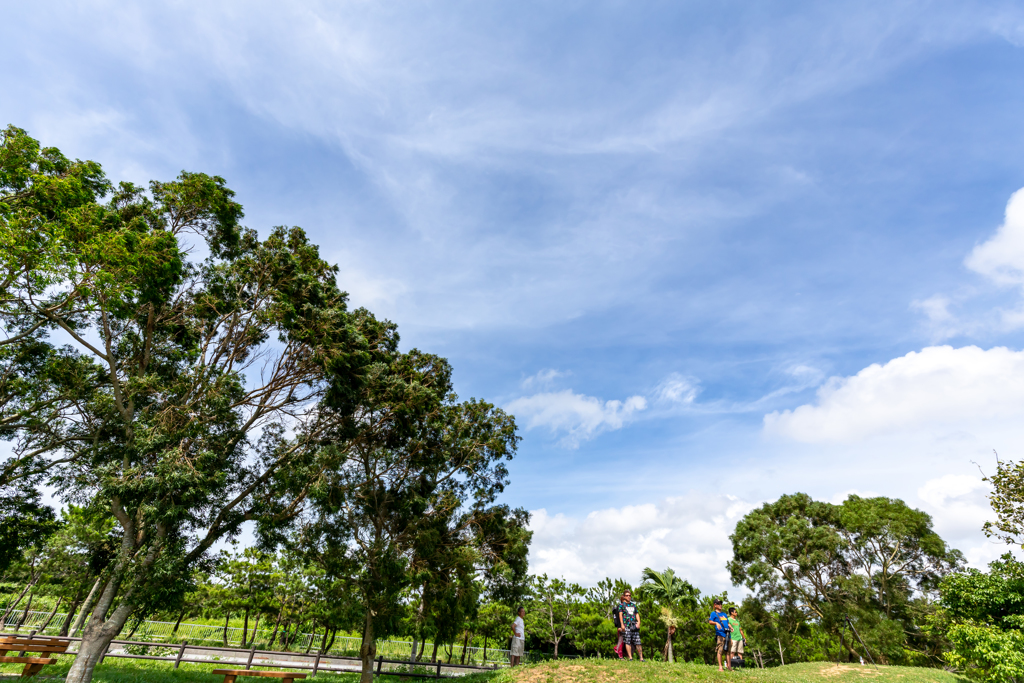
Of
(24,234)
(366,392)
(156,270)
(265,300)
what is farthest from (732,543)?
(24,234)

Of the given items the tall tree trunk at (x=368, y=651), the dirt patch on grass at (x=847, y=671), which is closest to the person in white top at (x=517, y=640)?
the tall tree trunk at (x=368, y=651)

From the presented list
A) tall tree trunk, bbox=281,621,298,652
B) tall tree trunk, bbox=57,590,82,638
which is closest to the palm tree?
tall tree trunk, bbox=281,621,298,652

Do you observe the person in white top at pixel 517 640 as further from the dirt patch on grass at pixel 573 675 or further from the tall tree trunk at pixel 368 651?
the tall tree trunk at pixel 368 651

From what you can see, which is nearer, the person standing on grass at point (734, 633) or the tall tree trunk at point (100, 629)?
the tall tree trunk at point (100, 629)

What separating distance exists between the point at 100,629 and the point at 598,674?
13.8m

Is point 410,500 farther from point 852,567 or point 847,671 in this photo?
A: point 852,567

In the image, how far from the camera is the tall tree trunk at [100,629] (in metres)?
12.9

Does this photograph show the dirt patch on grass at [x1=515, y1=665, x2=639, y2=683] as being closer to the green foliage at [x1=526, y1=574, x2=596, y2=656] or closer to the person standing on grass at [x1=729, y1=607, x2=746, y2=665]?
the person standing on grass at [x1=729, y1=607, x2=746, y2=665]

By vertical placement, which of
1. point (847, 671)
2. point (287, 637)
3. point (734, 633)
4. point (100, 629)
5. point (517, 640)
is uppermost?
point (734, 633)

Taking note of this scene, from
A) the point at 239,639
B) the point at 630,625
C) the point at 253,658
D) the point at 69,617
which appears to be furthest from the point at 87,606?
the point at 630,625

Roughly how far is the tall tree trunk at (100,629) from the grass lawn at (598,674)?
0.90 metres

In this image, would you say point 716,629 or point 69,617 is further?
point 69,617

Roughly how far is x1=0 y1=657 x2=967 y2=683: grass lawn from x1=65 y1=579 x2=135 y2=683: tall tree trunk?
2.94 feet

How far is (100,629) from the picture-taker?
1354 centimetres
